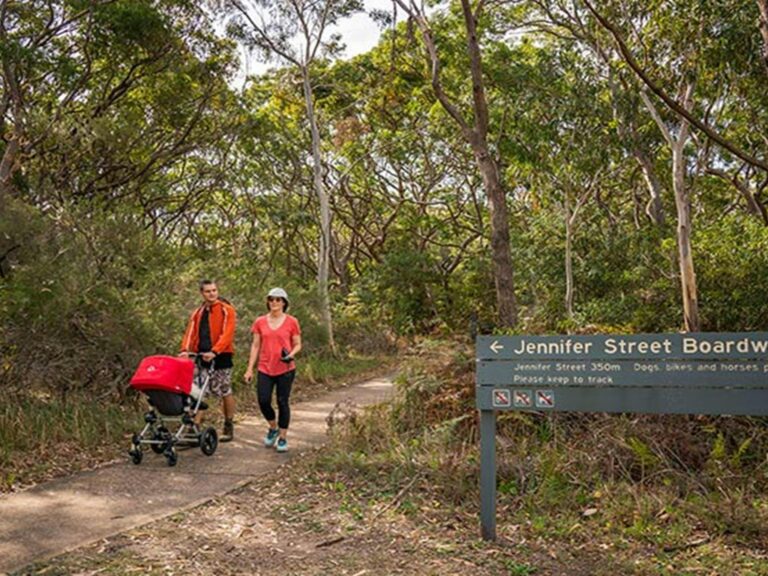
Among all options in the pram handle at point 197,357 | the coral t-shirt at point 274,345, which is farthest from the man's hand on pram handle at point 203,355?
the coral t-shirt at point 274,345

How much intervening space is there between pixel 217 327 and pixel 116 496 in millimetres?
2286

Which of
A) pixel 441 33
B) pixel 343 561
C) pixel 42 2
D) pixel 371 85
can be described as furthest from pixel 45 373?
pixel 371 85

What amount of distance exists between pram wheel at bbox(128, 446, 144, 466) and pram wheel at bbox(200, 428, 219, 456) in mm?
614

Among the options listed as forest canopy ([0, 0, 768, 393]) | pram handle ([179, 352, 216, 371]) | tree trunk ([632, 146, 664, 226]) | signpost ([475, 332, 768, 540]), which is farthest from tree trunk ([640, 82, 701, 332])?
pram handle ([179, 352, 216, 371])

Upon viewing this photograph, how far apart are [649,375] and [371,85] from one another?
2001 centimetres

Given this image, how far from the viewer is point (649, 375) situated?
479 centimetres

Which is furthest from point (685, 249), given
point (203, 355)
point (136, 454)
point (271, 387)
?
point (136, 454)

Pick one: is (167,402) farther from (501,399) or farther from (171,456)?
(501,399)

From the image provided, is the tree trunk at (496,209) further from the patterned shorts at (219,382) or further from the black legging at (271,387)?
the patterned shorts at (219,382)

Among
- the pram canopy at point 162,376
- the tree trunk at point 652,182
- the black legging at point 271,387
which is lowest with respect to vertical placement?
the black legging at point 271,387

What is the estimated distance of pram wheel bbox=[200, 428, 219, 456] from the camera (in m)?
7.33

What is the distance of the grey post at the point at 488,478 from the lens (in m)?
5.08

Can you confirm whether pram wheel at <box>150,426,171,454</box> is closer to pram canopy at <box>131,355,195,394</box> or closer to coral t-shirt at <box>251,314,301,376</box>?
pram canopy at <box>131,355,195,394</box>

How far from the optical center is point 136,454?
690 centimetres
